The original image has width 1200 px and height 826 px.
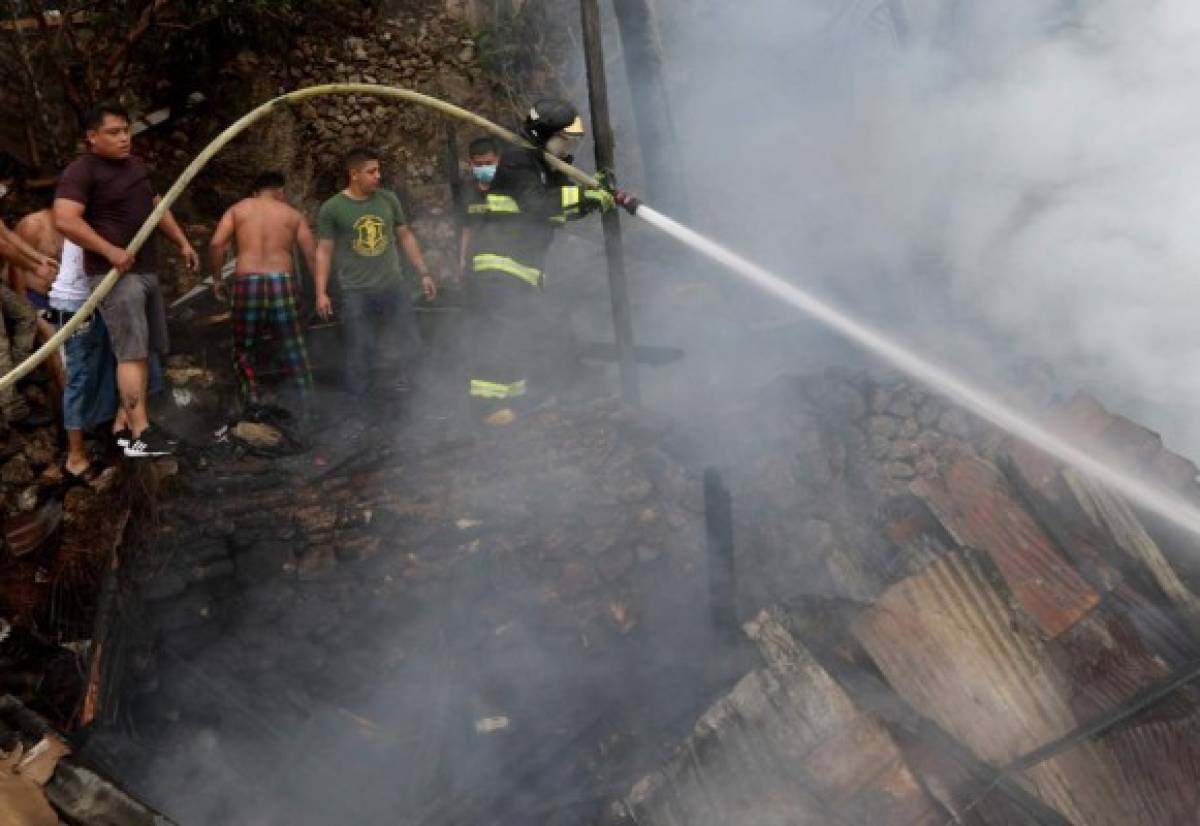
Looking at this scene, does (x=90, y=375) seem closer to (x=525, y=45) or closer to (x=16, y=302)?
(x=16, y=302)

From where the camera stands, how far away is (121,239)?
521cm

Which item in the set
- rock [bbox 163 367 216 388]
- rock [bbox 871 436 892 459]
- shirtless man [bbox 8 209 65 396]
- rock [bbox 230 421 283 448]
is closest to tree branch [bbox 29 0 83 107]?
shirtless man [bbox 8 209 65 396]

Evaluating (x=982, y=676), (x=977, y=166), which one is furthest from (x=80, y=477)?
(x=977, y=166)

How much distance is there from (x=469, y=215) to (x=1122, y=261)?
420 centimetres

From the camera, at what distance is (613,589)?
4566 mm

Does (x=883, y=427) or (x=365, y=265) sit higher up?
(x=365, y=265)

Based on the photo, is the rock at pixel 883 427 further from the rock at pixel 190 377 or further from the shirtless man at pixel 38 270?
the shirtless man at pixel 38 270

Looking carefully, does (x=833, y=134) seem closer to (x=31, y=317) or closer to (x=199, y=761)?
(x=31, y=317)

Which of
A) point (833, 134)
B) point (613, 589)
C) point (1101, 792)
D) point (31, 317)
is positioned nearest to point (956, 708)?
point (1101, 792)

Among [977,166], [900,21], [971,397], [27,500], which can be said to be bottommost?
[27,500]

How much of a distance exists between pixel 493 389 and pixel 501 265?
809mm

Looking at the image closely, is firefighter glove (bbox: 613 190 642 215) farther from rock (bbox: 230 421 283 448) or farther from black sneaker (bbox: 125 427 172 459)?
black sneaker (bbox: 125 427 172 459)

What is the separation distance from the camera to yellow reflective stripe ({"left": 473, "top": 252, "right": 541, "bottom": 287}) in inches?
225

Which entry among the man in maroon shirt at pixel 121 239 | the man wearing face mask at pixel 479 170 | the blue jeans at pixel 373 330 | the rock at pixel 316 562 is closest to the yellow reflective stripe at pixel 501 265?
the man wearing face mask at pixel 479 170
